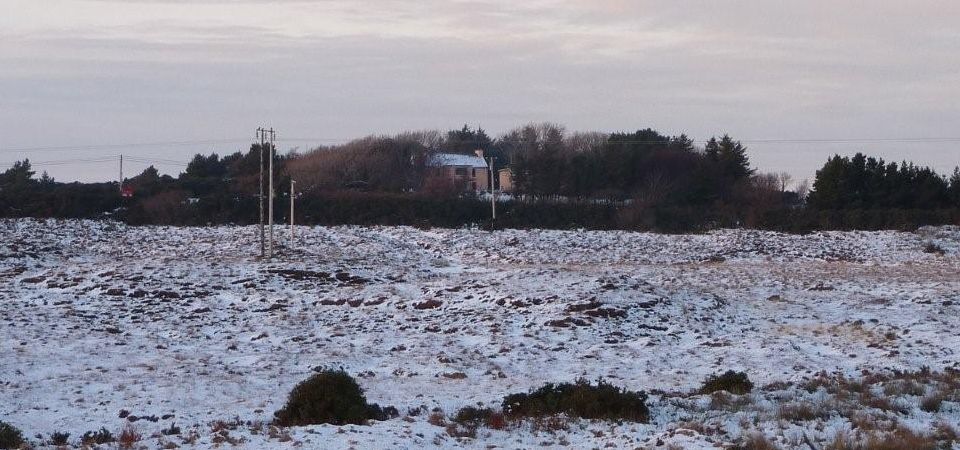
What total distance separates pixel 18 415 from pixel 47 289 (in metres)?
18.2

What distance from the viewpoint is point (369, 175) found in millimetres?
87562

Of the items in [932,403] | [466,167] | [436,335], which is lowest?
[436,335]

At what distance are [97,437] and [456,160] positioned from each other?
296ft

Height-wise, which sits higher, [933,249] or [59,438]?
[933,249]

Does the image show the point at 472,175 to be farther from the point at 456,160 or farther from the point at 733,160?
the point at 733,160

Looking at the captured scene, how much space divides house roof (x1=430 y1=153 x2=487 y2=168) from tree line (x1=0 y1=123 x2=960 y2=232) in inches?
104

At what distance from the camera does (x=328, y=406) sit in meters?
13.9

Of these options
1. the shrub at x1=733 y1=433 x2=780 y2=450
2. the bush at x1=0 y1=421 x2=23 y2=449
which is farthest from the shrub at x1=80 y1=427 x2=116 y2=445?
the shrub at x1=733 y1=433 x2=780 y2=450

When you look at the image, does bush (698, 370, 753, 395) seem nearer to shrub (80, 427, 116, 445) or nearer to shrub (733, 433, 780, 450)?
shrub (733, 433, 780, 450)

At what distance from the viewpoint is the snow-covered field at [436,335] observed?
13602 mm

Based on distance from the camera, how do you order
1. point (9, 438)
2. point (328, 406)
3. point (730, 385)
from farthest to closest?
point (730, 385) < point (328, 406) < point (9, 438)

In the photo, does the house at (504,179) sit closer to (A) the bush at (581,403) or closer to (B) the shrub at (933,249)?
(B) the shrub at (933,249)

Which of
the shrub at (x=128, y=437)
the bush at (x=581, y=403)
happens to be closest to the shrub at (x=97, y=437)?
the shrub at (x=128, y=437)

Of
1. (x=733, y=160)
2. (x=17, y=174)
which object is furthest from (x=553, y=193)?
(x=17, y=174)
